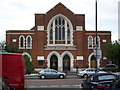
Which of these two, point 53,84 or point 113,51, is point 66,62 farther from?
point 53,84

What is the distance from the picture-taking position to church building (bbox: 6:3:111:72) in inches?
2382

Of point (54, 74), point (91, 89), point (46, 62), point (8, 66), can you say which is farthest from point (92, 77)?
point (46, 62)

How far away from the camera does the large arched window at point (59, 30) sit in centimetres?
6088

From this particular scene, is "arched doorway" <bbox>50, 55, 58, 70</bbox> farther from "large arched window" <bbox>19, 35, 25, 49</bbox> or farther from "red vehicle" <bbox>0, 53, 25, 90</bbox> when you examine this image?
"red vehicle" <bbox>0, 53, 25, 90</bbox>

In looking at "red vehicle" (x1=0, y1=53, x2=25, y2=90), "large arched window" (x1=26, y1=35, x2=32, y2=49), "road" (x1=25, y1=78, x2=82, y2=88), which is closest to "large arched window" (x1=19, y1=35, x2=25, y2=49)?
"large arched window" (x1=26, y1=35, x2=32, y2=49)

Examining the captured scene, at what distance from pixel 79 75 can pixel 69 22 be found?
19.6 metres

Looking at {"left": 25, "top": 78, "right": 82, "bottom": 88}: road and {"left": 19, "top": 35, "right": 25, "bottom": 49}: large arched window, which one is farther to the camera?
{"left": 19, "top": 35, "right": 25, "bottom": 49}: large arched window

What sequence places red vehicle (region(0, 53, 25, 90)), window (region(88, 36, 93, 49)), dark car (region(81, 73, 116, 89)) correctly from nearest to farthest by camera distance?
1. red vehicle (region(0, 53, 25, 90))
2. dark car (region(81, 73, 116, 89))
3. window (region(88, 36, 93, 49))

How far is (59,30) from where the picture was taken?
6109cm

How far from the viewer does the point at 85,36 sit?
6178cm

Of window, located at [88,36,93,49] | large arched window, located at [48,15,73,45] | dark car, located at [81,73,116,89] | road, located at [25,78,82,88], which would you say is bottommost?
road, located at [25,78,82,88]

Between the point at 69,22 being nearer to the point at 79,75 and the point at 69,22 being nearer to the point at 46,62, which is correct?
the point at 46,62

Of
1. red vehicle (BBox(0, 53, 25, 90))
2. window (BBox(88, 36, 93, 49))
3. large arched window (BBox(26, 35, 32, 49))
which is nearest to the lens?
red vehicle (BBox(0, 53, 25, 90))

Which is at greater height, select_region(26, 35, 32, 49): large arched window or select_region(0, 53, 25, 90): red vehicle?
select_region(26, 35, 32, 49): large arched window
